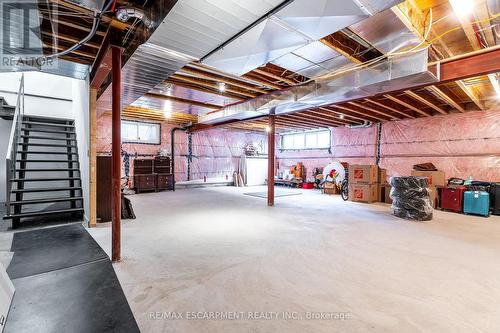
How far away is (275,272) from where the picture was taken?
252 cm

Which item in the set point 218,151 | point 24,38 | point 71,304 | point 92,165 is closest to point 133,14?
point 24,38

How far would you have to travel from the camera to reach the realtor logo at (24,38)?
7.94 feet

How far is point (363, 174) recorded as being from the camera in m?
7.19

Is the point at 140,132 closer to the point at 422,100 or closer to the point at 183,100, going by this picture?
the point at 183,100

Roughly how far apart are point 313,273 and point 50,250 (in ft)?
10.6

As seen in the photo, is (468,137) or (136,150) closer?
(468,137)

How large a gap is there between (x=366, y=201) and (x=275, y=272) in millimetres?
5602

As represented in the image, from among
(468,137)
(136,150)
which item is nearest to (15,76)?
(136,150)

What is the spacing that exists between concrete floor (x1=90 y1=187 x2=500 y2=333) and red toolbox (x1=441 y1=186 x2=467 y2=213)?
1163 mm

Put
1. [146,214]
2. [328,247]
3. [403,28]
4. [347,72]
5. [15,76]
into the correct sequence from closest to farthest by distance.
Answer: [403,28] → [328,247] → [347,72] → [146,214] → [15,76]

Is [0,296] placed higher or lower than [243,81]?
lower

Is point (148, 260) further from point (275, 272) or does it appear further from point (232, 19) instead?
point (232, 19)

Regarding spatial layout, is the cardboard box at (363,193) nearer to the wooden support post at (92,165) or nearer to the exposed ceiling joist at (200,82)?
the exposed ceiling joist at (200,82)

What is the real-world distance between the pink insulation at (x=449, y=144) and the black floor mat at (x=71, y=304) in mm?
8406
